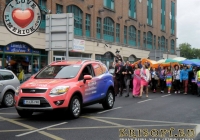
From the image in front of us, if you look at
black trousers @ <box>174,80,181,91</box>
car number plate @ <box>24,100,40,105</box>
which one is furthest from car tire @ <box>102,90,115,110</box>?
black trousers @ <box>174,80,181,91</box>

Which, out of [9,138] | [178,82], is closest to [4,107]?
[9,138]

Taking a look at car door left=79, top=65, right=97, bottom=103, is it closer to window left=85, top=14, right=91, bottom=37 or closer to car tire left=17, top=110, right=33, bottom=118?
car tire left=17, top=110, right=33, bottom=118

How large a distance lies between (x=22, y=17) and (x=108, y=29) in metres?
16.4

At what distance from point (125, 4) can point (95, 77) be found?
33.2 m

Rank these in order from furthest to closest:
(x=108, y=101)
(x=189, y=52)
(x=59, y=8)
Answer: (x=189, y=52), (x=59, y=8), (x=108, y=101)

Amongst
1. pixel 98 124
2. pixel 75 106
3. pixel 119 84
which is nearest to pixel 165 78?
pixel 119 84

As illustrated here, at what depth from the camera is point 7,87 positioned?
1237 centimetres

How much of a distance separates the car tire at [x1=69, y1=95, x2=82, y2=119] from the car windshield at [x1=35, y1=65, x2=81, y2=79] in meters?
0.80

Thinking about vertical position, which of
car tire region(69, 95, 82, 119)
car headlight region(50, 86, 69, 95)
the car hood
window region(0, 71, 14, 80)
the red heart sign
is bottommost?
car tire region(69, 95, 82, 119)

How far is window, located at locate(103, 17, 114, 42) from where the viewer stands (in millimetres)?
37000

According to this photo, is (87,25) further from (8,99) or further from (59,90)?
(59,90)

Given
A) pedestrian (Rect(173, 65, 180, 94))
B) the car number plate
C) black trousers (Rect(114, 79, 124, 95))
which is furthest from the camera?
pedestrian (Rect(173, 65, 180, 94))

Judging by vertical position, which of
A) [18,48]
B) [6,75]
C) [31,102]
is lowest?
[31,102]

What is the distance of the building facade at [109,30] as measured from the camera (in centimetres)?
2586
